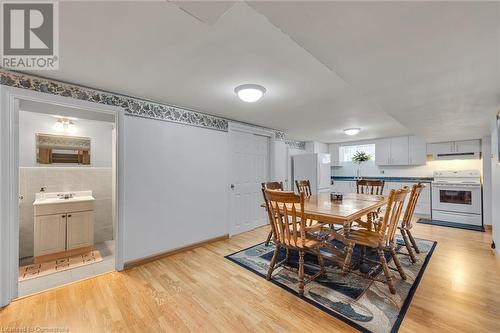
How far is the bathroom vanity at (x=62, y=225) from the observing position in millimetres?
2844

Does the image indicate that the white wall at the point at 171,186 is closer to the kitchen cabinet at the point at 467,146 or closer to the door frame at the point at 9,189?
the door frame at the point at 9,189

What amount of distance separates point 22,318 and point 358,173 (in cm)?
738

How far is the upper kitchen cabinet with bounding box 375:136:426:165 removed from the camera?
552 cm

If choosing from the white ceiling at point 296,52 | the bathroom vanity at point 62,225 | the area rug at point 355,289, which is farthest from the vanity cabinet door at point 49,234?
→ the area rug at point 355,289

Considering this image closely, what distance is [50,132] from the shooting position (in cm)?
326

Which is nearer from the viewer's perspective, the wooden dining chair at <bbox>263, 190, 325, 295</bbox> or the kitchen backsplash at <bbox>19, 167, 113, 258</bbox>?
the wooden dining chair at <bbox>263, 190, 325, 295</bbox>

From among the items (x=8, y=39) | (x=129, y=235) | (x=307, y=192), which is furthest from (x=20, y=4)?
(x=307, y=192)

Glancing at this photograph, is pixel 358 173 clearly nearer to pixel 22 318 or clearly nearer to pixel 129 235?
pixel 129 235

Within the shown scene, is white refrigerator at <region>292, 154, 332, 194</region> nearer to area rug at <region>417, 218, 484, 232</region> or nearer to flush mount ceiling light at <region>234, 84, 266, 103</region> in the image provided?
area rug at <region>417, 218, 484, 232</region>

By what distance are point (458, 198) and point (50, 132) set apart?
789cm

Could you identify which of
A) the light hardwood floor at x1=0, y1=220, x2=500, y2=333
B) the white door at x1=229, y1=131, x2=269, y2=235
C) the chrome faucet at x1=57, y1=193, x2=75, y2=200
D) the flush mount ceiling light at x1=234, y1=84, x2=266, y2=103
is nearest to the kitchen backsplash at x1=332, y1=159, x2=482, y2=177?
the light hardwood floor at x1=0, y1=220, x2=500, y2=333

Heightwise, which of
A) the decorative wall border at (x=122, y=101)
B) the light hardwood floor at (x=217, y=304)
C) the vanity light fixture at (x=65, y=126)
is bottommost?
the light hardwood floor at (x=217, y=304)

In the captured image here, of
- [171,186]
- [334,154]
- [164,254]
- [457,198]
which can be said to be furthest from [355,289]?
[334,154]

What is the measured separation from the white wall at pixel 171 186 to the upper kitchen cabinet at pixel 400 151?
15.8 ft
